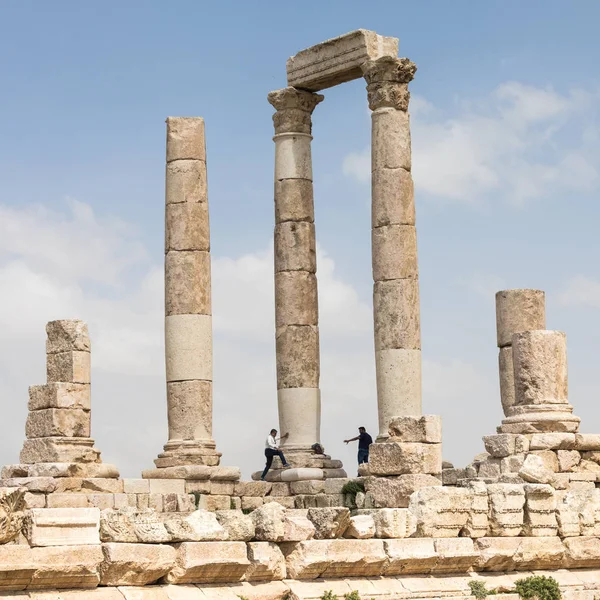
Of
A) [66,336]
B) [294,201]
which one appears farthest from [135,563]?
[294,201]

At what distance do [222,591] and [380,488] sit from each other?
8.37m

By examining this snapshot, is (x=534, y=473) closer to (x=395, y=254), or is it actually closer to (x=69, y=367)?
(x=69, y=367)

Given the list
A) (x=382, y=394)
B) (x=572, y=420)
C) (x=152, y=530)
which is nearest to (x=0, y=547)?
(x=152, y=530)

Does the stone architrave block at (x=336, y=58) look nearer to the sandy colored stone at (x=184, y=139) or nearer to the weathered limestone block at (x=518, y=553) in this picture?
the sandy colored stone at (x=184, y=139)

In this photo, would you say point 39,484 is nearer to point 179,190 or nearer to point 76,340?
point 76,340

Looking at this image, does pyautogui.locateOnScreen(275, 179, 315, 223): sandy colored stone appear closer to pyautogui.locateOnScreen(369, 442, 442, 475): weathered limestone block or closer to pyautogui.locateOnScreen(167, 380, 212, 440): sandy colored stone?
pyautogui.locateOnScreen(167, 380, 212, 440): sandy colored stone

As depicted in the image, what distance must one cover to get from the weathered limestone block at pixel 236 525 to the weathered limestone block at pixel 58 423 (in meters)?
14.1

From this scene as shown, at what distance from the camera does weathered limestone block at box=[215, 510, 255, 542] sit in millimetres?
16141

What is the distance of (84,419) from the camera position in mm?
30406

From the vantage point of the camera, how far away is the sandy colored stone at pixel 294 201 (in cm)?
3509

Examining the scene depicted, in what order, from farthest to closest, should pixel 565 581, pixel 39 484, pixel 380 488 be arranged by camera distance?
1. pixel 39 484
2. pixel 380 488
3. pixel 565 581

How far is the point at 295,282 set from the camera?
114 feet

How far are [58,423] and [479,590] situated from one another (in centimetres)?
1353

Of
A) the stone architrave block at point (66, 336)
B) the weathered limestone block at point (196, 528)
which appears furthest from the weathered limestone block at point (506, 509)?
the stone architrave block at point (66, 336)
